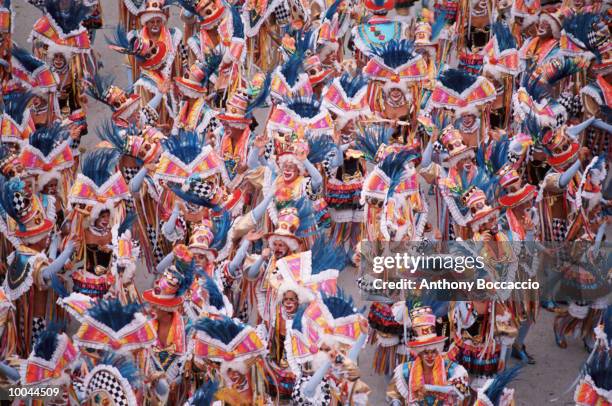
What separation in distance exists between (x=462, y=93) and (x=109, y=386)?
16.7 ft

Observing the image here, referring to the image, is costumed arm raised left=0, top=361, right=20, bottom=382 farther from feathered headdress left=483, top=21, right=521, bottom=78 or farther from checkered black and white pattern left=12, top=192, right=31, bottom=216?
feathered headdress left=483, top=21, right=521, bottom=78

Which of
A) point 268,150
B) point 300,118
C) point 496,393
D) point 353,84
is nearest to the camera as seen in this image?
point 496,393

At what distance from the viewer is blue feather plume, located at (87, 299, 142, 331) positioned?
35.0 feet

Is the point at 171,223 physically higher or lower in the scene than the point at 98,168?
lower

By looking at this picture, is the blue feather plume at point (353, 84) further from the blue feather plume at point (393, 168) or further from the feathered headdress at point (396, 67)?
the blue feather plume at point (393, 168)

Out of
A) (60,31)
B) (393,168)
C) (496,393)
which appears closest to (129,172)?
(60,31)

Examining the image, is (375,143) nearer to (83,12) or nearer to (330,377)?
(330,377)

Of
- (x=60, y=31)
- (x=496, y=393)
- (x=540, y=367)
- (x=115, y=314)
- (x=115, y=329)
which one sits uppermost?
(x=60, y=31)

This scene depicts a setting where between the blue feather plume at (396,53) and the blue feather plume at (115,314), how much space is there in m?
4.41

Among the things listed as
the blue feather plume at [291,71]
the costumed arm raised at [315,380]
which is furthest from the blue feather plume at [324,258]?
the blue feather plume at [291,71]

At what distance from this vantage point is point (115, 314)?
10.7m

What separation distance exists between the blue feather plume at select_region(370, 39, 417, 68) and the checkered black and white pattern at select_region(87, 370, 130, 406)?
16.3 feet

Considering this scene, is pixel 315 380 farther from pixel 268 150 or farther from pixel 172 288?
pixel 268 150

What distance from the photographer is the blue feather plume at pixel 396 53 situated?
45.8 feet
